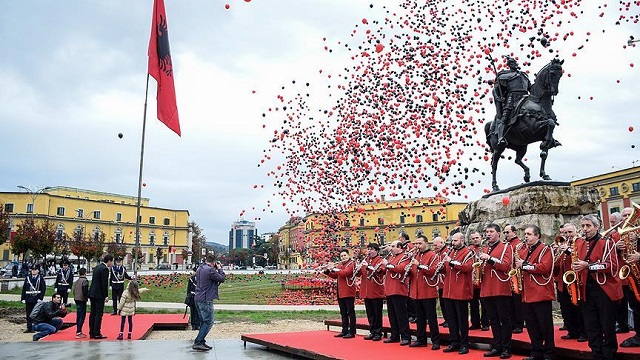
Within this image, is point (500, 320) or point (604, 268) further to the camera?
point (500, 320)

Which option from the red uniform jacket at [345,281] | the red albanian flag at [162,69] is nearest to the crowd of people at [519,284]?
the red uniform jacket at [345,281]

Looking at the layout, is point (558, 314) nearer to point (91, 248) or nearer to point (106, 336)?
point (106, 336)

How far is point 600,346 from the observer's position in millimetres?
6512

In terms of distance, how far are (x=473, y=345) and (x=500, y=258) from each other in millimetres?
2205

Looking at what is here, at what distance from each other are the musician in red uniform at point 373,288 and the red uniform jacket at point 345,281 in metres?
0.24

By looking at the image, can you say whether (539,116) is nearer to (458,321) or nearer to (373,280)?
(373,280)

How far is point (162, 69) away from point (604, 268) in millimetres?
12971

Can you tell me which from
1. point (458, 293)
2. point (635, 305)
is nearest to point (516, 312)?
point (458, 293)

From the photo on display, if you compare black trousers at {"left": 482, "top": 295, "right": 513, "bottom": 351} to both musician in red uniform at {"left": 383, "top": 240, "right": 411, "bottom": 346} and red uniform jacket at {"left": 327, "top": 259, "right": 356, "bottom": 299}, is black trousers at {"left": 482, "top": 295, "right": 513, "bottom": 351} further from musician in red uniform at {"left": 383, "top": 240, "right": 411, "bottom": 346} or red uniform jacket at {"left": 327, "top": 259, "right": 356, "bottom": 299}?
red uniform jacket at {"left": 327, "top": 259, "right": 356, "bottom": 299}

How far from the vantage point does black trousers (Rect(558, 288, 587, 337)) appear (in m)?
8.11

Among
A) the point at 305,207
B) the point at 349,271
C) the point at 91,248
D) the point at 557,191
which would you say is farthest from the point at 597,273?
the point at 91,248

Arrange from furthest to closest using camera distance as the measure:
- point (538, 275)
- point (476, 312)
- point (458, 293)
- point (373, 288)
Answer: point (373, 288)
point (476, 312)
point (458, 293)
point (538, 275)

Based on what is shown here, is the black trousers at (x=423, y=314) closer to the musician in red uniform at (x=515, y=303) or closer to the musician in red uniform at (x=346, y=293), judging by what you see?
the musician in red uniform at (x=515, y=303)

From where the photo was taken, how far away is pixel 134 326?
14023 millimetres
